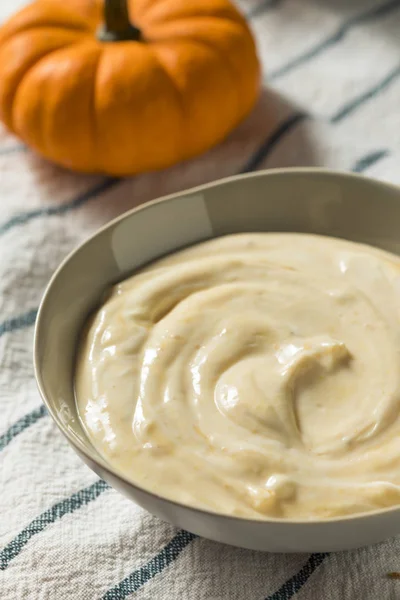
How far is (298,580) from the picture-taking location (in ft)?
3.94

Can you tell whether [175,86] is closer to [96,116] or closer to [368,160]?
[96,116]

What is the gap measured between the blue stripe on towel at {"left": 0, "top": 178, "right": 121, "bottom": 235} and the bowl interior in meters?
0.46

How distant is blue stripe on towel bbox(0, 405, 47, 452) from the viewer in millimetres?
1453

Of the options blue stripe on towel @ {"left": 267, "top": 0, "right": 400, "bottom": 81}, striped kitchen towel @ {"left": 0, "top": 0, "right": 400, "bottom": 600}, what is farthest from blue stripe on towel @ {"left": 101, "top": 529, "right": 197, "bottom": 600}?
blue stripe on towel @ {"left": 267, "top": 0, "right": 400, "bottom": 81}

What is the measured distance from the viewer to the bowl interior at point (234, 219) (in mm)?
1460

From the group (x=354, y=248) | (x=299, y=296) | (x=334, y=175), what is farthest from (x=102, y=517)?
(x=334, y=175)

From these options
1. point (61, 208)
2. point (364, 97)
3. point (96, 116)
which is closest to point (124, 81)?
point (96, 116)

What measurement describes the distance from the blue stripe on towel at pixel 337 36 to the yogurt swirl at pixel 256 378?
3.22ft

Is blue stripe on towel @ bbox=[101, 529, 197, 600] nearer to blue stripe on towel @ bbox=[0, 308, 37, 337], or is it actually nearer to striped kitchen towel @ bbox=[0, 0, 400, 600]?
striped kitchen towel @ bbox=[0, 0, 400, 600]

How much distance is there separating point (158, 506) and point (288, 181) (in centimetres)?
76

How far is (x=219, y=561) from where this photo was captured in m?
1.22

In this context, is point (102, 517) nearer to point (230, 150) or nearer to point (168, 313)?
point (168, 313)

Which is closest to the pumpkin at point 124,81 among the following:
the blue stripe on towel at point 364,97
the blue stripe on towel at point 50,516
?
the blue stripe on towel at point 364,97

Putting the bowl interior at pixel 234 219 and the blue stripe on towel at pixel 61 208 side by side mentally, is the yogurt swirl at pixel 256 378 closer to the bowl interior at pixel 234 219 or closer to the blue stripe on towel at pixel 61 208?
the bowl interior at pixel 234 219
